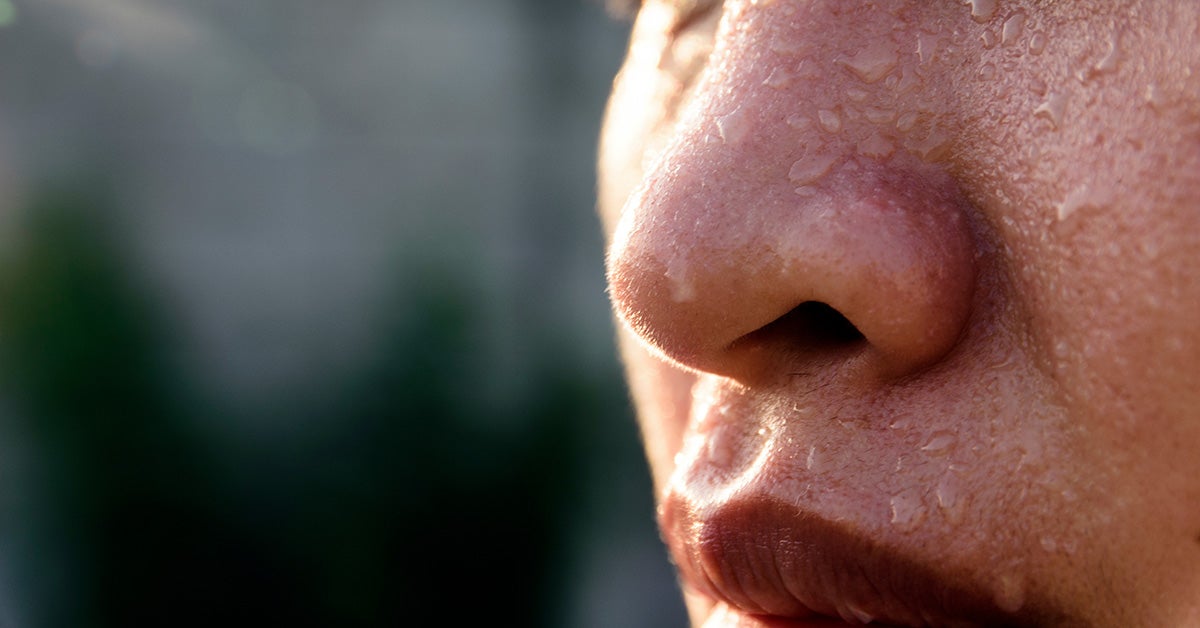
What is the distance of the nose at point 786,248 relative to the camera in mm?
472

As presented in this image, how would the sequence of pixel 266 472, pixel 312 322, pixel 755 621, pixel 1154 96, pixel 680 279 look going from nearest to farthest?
pixel 1154 96, pixel 680 279, pixel 755 621, pixel 266 472, pixel 312 322

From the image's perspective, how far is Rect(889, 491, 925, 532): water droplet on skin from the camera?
19.0 inches

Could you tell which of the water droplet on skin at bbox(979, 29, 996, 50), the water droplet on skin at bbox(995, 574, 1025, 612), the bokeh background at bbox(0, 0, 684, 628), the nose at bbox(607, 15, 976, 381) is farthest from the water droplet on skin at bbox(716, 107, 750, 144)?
the bokeh background at bbox(0, 0, 684, 628)

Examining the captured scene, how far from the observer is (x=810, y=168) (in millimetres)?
497

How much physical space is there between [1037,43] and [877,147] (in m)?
0.08

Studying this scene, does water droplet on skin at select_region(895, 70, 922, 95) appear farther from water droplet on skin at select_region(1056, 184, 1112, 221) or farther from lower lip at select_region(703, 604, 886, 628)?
lower lip at select_region(703, 604, 886, 628)

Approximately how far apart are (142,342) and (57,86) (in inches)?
48.2

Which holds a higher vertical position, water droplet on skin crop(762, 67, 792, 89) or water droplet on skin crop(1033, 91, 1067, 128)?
water droplet on skin crop(762, 67, 792, 89)

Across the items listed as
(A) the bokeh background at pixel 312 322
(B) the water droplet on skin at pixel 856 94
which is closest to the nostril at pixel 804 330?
(B) the water droplet on skin at pixel 856 94

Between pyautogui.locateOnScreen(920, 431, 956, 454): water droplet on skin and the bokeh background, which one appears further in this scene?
the bokeh background

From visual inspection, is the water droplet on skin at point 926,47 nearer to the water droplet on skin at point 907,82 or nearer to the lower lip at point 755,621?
the water droplet on skin at point 907,82

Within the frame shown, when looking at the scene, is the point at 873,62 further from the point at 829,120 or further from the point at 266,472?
the point at 266,472

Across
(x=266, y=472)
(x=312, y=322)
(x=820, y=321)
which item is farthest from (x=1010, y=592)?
(x=312, y=322)

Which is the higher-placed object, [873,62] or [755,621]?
[873,62]
